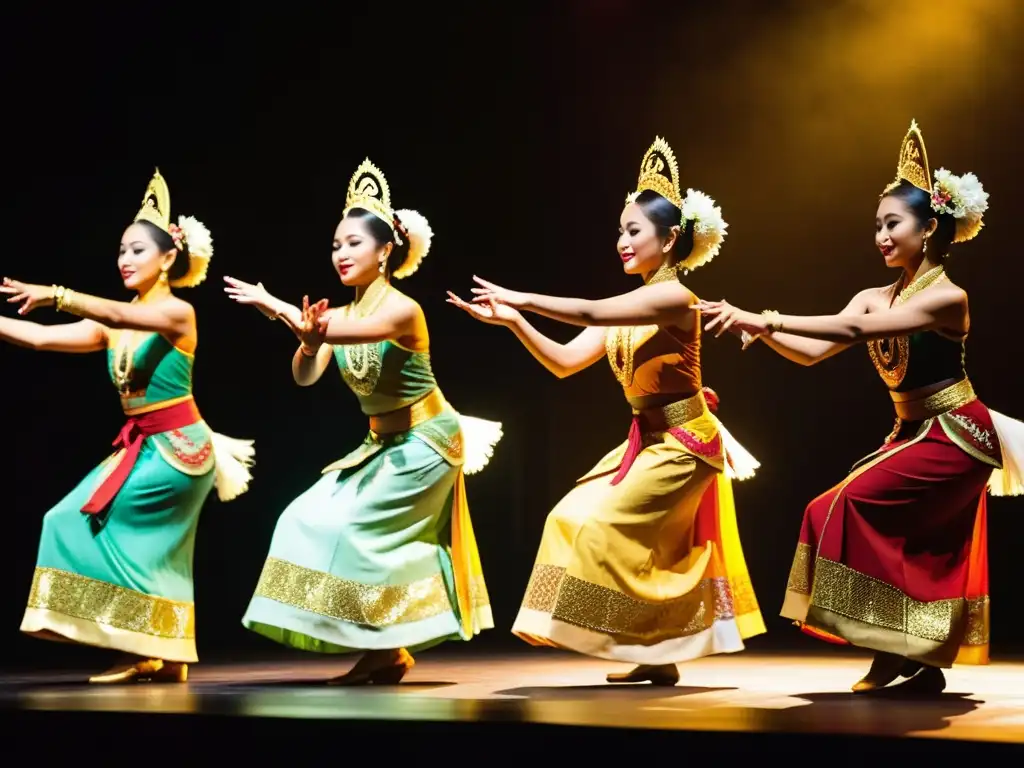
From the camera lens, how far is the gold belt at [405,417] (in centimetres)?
435

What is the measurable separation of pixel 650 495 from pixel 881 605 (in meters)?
0.66

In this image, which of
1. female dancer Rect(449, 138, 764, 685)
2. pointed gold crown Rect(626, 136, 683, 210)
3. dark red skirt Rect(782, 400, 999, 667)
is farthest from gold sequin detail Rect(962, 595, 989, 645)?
pointed gold crown Rect(626, 136, 683, 210)

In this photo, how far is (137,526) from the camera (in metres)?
4.51

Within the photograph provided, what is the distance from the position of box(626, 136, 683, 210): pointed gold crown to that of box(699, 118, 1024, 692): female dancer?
0.52 m

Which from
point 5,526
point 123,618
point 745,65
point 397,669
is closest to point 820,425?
point 745,65

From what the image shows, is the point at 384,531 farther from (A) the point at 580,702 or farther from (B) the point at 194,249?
(B) the point at 194,249

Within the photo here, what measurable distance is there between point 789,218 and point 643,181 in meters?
1.57

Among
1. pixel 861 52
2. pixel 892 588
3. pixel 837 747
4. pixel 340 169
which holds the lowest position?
pixel 837 747

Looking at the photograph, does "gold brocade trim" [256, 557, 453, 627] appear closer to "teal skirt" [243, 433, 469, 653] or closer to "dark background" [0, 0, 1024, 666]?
"teal skirt" [243, 433, 469, 653]

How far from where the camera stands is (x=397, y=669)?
168 inches

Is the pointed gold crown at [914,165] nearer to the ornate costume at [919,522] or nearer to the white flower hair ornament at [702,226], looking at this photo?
the ornate costume at [919,522]

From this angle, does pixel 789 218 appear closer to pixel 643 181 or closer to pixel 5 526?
pixel 643 181

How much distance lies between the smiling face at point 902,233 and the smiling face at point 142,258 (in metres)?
2.19

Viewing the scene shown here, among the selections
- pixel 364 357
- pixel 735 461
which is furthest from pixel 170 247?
pixel 735 461
